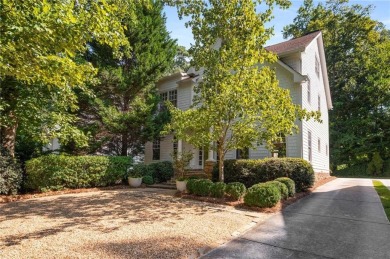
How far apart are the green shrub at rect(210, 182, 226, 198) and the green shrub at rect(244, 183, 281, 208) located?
1267mm

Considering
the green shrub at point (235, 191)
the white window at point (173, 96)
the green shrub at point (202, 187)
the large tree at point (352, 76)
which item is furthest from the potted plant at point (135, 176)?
the large tree at point (352, 76)

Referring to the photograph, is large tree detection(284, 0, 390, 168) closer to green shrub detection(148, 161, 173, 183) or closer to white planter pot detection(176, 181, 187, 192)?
green shrub detection(148, 161, 173, 183)

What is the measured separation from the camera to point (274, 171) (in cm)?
1077

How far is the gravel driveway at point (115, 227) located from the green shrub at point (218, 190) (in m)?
0.88

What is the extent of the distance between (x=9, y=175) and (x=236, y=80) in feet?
30.6

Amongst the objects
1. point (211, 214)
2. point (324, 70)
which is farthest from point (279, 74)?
point (211, 214)

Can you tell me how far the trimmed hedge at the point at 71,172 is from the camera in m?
10.9

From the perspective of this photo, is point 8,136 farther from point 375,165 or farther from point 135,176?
point 375,165

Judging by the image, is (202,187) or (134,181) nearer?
(202,187)

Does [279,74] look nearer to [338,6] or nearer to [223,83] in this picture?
[223,83]

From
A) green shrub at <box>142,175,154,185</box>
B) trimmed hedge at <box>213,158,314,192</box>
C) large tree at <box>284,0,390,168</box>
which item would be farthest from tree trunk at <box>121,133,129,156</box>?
large tree at <box>284,0,390,168</box>

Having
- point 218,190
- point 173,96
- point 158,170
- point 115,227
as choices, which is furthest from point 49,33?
point 173,96

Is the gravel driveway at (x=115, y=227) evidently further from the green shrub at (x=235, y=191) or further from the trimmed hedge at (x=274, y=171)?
the trimmed hedge at (x=274, y=171)

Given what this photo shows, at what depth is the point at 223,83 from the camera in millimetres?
8992
